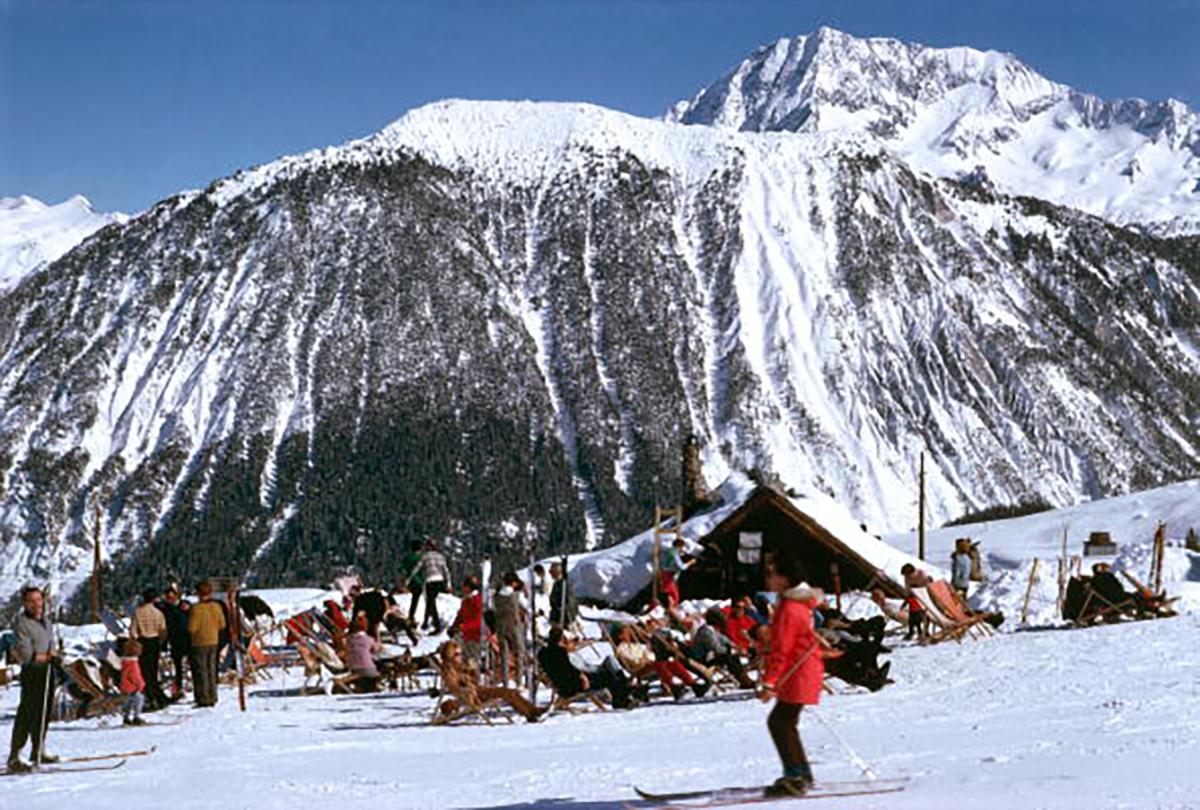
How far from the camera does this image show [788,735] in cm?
1080

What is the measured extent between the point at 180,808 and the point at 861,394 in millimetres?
137581

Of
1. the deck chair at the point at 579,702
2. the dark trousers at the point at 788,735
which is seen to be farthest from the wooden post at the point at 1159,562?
the dark trousers at the point at 788,735

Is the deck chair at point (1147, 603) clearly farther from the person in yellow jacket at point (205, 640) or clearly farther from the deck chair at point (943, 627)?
the person in yellow jacket at point (205, 640)

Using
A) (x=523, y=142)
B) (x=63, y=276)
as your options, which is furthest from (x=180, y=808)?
(x=523, y=142)

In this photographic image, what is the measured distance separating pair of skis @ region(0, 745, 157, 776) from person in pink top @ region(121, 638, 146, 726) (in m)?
3.39

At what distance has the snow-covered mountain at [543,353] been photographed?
136 meters

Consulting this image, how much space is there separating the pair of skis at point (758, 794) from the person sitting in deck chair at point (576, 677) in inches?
305

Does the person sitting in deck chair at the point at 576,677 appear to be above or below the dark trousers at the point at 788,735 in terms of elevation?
above

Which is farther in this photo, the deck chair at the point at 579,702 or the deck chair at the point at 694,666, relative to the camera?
the deck chair at the point at 694,666

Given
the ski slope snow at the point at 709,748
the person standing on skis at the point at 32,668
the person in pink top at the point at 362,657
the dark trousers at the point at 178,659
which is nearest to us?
the ski slope snow at the point at 709,748

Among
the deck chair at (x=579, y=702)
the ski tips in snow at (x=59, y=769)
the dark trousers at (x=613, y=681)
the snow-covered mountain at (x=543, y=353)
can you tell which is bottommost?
the ski tips in snow at (x=59, y=769)

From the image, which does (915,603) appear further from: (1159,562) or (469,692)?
(469,692)

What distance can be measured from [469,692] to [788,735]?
8.15 metres

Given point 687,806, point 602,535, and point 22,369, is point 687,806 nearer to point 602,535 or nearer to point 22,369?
point 602,535
